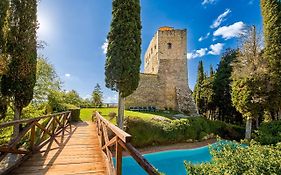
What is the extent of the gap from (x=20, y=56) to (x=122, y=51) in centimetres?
543

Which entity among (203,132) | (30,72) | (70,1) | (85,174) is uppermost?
(70,1)

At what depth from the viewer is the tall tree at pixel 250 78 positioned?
15758mm

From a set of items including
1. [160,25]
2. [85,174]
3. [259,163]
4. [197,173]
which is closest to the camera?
[85,174]

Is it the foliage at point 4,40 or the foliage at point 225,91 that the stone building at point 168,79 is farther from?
the foliage at point 4,40

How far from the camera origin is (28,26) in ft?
29.3

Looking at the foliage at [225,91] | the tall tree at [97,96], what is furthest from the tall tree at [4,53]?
the tall tree at [97,96]

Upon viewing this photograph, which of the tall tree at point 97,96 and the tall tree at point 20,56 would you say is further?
the tall tree at point 97,96

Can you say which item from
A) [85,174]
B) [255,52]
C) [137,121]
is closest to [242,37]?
[255,52]

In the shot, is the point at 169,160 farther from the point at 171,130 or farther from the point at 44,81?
the point at 44,81

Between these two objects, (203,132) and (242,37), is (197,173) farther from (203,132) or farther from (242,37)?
(242,37)

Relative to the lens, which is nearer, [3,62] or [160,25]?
[3,62]

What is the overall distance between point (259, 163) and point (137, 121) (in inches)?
398

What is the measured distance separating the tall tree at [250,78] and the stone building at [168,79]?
8.41 metres

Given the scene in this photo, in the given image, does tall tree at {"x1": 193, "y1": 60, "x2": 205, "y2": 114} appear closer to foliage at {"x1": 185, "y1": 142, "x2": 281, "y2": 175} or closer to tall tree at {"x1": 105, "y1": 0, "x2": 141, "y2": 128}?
tall tree at {"x1": 105, "y1": 0, "x2": 141, "y2": 128}
